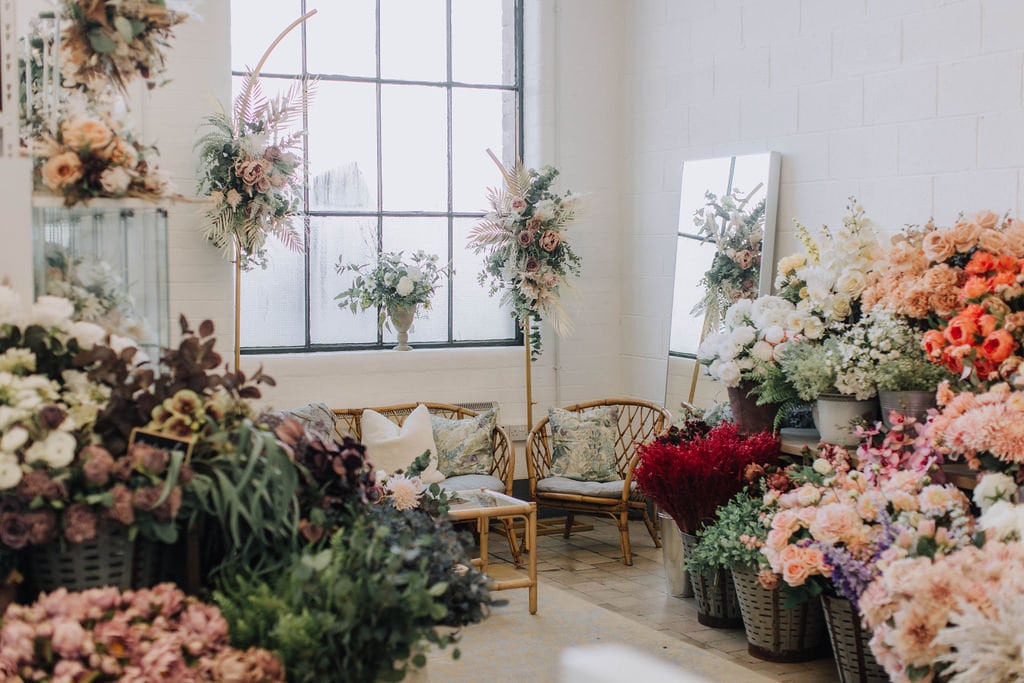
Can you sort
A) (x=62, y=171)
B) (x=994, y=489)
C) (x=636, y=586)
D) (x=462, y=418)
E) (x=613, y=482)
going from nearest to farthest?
(x=62, y=171) → (x=994, y=489) → (x=636, y=586) → (x=613, y=482) → (x=462, y=418)

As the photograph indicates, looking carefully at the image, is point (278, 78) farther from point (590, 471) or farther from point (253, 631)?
point (253, 631)

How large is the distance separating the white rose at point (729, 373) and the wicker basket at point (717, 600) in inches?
27.4

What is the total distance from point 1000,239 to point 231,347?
155 inches

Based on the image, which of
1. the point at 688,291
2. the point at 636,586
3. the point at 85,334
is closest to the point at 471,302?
the point at 688,291

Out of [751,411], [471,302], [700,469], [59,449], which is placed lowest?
[700,469]

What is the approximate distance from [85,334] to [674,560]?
3626 mm

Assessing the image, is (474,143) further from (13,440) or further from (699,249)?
(13,440)

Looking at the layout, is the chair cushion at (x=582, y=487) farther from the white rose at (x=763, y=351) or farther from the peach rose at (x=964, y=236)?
the peach rose at (x=964, y=236)

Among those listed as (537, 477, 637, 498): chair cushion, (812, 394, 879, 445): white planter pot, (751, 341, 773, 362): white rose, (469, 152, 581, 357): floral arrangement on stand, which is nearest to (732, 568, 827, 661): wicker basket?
(812, 394, 879, 445): white planter pot

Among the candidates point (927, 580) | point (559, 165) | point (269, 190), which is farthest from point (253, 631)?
point (559, 165)

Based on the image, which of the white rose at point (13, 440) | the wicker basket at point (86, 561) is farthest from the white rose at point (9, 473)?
the wicker basket at point (86, 561)

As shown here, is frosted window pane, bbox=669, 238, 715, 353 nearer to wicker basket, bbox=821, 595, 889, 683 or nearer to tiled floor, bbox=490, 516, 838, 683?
tiled floor, bbox=490, 516, 838, 683

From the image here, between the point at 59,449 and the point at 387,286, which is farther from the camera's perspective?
the point at 387,286

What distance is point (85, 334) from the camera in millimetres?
2270
